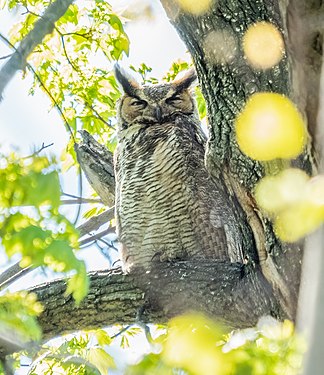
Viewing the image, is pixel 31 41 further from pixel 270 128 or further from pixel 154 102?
pixel 154 102

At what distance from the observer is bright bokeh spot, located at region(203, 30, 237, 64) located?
2.83m

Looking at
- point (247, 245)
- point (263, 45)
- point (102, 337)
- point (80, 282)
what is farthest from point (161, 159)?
point (80, 282)

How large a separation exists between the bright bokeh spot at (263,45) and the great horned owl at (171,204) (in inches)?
65.9

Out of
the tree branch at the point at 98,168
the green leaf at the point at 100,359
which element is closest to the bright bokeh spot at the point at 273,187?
the green leaf at the point at 100,359

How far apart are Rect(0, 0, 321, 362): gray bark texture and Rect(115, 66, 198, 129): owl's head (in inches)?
68.3

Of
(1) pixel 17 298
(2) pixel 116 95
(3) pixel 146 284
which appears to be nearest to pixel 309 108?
(1) pixel 17 298

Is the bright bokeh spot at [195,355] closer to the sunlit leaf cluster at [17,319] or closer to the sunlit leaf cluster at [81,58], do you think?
the sunlit leaf cluster at [17,319]

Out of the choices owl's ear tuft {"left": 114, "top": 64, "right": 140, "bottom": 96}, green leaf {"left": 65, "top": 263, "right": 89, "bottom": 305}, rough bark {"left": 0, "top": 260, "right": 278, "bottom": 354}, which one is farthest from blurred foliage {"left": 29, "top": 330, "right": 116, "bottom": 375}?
owl's ear tuft {"left": 114, "top": 64, "right": 140, "bottom": 96}

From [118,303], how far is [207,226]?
3.48 feet

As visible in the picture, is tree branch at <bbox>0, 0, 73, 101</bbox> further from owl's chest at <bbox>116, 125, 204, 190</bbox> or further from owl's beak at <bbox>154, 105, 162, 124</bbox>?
owl's beak at <bbox>154, 105, 162, 124</bbox>

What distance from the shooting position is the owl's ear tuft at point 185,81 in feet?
17.5

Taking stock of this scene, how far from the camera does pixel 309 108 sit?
2307 millimetres

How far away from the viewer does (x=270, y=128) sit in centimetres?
243

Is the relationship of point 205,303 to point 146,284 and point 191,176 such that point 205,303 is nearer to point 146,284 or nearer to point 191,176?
point 146,284
